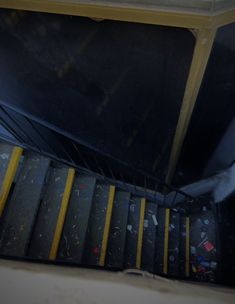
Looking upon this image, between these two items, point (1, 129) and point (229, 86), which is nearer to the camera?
point (229, 86)

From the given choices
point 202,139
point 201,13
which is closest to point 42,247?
point 202,139

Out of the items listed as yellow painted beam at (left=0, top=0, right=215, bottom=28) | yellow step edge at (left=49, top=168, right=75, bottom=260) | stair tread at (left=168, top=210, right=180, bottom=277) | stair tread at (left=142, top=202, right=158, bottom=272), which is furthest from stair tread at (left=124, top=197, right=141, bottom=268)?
yellow painted beam at (left=0, top=0, right=215, bottom=28)

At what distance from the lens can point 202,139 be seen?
2.61 meters

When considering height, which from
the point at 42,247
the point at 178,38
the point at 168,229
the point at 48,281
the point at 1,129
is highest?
the point at 178,38

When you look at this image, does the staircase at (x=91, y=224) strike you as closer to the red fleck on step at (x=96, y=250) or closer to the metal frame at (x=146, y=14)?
the red fleck on step at (x=96, y=250)

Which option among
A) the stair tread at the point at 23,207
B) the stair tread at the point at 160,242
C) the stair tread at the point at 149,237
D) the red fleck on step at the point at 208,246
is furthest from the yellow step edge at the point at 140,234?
the stair tread at the point at 23,207

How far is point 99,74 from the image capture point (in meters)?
2.01

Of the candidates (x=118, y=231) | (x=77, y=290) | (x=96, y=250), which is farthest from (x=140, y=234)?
(x=77, y=290)

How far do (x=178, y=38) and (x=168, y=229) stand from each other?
2673mm

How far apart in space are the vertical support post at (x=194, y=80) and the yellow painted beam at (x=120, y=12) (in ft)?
0.32

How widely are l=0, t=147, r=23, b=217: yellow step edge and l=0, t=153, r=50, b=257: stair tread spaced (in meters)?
0.13

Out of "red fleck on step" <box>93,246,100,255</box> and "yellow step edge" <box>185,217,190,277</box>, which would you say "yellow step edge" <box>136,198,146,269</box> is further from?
"yellow step edge" <box>185,217,190,277</box>

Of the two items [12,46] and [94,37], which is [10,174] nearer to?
[12,46]

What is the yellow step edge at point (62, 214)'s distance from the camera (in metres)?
2.31
